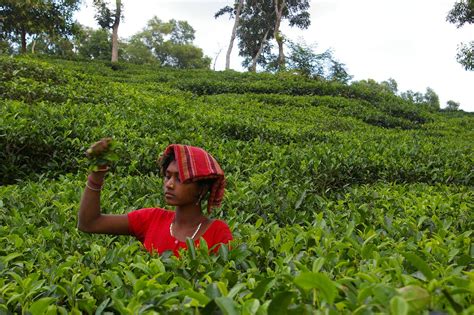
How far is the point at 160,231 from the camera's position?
8.27 ft

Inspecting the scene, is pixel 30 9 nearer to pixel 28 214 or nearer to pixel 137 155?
pixel 137 155

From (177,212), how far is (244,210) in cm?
136

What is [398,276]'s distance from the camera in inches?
55.4

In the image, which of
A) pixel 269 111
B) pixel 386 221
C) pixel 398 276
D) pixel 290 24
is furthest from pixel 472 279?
pixel 290 24

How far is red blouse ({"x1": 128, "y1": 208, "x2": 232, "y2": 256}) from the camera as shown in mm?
2408

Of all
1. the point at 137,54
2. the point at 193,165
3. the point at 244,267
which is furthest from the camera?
the point at 137,54

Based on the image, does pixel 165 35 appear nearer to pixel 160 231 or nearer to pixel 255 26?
pixel 255 26

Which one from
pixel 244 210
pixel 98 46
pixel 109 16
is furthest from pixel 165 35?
pixel 244 210

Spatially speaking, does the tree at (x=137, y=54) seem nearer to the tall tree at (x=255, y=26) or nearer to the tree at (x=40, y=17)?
the tall tree at (x=255, y=26)

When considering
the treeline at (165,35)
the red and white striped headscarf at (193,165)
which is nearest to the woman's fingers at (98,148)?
the red and white striped headscarf at (193,165)

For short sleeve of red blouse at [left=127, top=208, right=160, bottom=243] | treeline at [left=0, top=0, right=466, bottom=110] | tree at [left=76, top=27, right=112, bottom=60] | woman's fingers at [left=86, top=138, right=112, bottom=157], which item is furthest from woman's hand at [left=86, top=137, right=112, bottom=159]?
tree at [left=76, top=27, right=112, bottom=60]

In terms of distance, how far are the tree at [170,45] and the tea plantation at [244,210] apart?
33.1 meters

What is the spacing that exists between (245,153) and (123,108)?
2833mm

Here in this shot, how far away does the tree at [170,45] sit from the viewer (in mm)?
44688
